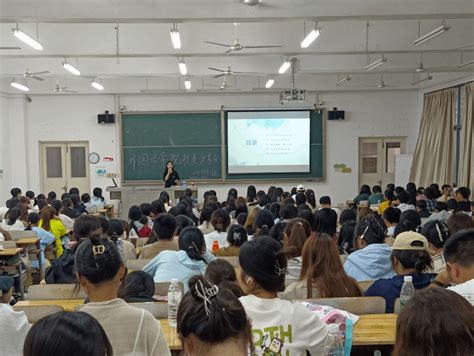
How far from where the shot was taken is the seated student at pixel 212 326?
4.51 feet

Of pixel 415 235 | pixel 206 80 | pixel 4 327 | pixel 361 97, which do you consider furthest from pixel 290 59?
pixel 4 327

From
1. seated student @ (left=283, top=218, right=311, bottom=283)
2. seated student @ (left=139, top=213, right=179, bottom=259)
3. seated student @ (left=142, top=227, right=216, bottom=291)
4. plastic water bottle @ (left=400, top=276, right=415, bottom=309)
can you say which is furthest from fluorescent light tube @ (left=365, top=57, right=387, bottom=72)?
plastic water bottle @ (left=400, top=276, right=415, bottom=309)

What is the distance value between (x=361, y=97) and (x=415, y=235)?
10682 millimetres

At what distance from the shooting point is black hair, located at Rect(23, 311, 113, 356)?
1180mm

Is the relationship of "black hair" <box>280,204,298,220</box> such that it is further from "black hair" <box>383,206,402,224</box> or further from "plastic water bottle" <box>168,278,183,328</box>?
"plastic water bottle" <box>168,278,183,328</box>

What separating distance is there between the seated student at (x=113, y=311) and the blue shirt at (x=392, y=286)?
1668 millimetres

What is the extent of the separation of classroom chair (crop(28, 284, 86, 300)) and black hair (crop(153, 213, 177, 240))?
120 cm

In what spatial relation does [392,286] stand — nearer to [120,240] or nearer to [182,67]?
[120,240]

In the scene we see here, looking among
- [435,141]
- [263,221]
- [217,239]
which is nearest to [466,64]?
[435,141]

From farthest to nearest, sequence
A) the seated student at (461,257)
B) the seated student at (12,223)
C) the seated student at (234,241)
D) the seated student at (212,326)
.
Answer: the seated student at (12,223)
the seated student at (234,241)
the seated student at (461,257)
the seated student at (212,326)

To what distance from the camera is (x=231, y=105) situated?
13.0 metres

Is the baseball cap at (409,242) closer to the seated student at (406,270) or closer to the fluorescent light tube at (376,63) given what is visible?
the seated student at (406,270)

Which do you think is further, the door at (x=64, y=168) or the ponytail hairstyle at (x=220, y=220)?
the door at (x=64, y=168)

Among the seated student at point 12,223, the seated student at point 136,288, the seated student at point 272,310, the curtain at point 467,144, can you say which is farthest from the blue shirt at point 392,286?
the curtain at point 467,144
